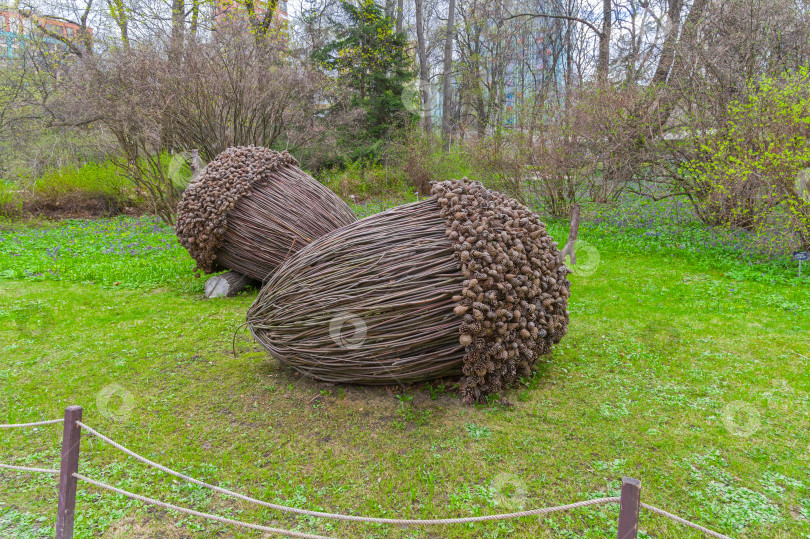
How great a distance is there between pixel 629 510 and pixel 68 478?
7.02 ft

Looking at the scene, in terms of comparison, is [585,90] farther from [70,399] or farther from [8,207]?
[8,207]

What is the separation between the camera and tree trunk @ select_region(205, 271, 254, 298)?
5836 millimetres

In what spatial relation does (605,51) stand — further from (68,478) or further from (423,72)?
(68,478)

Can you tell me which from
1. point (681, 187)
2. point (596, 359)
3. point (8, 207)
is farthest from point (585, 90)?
point (8, 207)

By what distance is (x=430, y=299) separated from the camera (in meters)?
2.95

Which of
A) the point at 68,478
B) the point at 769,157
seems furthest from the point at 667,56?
the point at 68,478

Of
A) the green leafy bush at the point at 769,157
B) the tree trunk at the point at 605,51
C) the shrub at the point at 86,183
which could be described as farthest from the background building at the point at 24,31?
the green leafy bush at the point at 769,157

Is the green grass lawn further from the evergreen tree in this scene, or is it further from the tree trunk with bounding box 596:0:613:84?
the evergreen tree

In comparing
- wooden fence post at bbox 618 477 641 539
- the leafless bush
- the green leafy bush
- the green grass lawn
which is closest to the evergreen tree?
the leafless bush

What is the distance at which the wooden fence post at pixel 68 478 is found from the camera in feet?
6.30

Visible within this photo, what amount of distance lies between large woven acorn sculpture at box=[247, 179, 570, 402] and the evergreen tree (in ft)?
42.3

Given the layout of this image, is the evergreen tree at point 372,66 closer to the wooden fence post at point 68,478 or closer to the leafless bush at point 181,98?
the leafless bush at point 181,98

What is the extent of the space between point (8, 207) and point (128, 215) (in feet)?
8.42

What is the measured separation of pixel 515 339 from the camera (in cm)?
302
